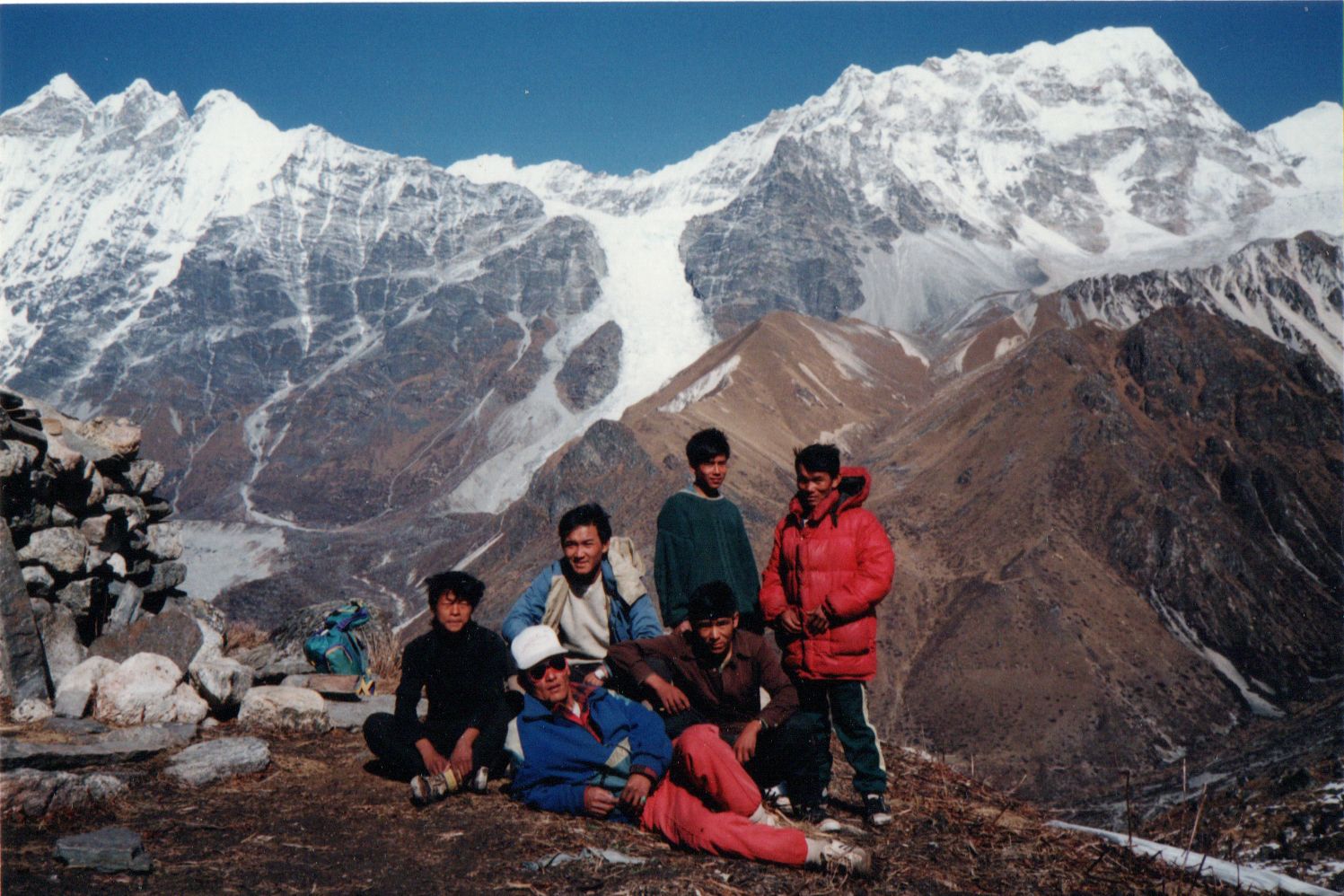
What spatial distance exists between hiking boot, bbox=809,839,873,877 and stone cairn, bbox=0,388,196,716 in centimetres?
554

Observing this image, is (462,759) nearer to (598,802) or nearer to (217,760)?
(598,802)

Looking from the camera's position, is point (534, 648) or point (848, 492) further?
point (848, 492)

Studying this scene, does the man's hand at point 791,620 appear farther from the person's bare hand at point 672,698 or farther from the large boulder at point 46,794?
the large boulder at point 46,794

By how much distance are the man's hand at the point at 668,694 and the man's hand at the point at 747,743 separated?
1.50 ft

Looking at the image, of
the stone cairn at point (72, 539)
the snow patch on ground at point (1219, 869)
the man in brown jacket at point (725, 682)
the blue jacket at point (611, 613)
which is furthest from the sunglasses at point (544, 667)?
the stone cairn at point (72, 539)

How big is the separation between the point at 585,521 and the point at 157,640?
421 centimetres

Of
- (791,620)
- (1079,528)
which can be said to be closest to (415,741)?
(791,620)

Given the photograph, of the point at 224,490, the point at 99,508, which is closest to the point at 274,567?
the point at 224,490

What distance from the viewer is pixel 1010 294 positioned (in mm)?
155250

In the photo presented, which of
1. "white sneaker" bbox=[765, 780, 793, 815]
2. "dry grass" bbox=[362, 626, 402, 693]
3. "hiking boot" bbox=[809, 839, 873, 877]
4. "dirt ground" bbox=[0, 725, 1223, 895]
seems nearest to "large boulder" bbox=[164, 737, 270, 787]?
"dirt ground" bbox=[0, 725, 1223, 895]

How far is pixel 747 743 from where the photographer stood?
5.52 metres

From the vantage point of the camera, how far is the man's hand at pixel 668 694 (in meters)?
5.82

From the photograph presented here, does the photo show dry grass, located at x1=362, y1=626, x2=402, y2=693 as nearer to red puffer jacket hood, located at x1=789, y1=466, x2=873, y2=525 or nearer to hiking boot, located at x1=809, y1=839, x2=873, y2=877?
red puffer jacket hood, located at x1=789, y1=466, x2=873, y2=525

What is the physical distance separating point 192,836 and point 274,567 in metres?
113
